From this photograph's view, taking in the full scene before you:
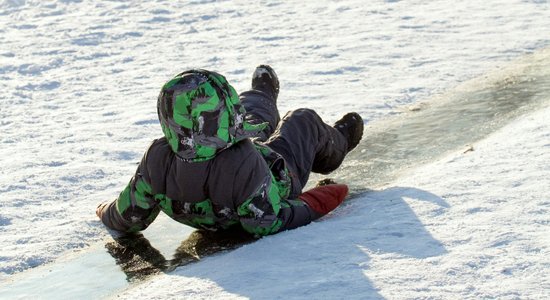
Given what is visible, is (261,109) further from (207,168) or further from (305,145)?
(207,168)

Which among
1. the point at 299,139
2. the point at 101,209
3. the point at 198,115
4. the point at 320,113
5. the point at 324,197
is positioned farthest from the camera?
the point at 320,113

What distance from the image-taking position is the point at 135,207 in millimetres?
4531

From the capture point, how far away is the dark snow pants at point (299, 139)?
5012mm

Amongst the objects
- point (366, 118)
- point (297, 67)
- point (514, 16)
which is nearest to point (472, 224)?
point (366, 118)

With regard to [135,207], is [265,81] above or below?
above

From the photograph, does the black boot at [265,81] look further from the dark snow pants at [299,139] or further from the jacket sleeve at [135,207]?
the jacket sleeve at [135,207]

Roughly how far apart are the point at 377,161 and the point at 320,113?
1218 mm

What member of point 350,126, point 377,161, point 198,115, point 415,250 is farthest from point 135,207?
point 377,161

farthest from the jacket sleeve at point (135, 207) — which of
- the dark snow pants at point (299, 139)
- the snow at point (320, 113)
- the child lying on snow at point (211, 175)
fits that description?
the dark snow pants at point (299, 139)

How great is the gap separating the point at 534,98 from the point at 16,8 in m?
6.32

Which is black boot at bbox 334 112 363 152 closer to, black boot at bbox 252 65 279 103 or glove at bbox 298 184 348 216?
black boot at bbox 252 65 279 103

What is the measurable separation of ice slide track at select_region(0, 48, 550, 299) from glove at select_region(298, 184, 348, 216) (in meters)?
0.22

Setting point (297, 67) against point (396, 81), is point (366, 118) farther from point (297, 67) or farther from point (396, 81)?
point (297, 67)

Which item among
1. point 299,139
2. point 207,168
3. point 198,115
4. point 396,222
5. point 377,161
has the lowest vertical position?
point 377,161
